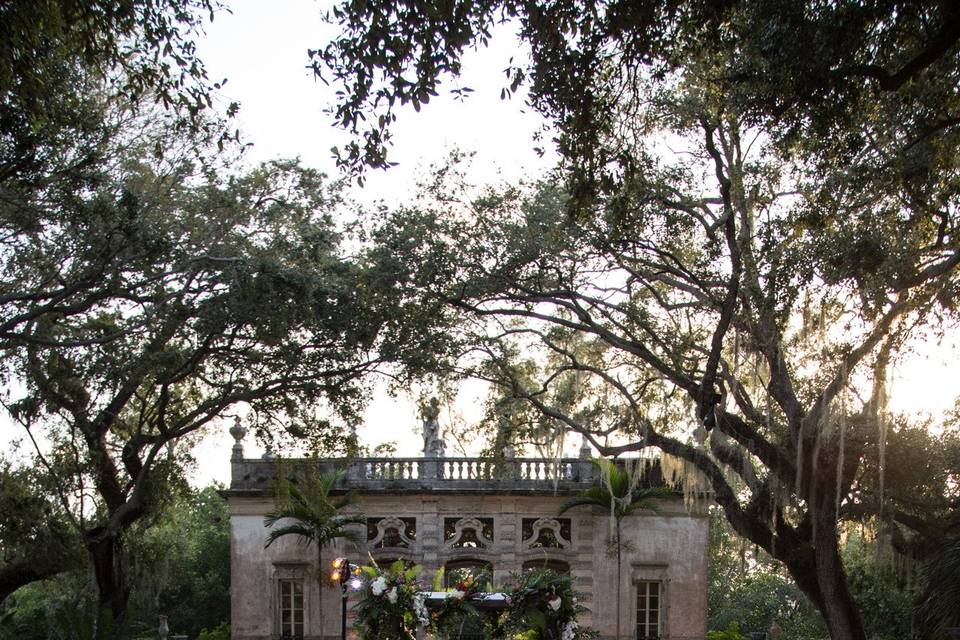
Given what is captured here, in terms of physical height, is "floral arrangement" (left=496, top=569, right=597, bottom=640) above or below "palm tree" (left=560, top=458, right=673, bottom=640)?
below

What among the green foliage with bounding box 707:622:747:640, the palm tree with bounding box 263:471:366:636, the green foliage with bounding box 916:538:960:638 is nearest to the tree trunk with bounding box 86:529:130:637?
the palm tree with bounding box 263:471:366:636

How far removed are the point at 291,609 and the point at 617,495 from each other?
7011 millimetres

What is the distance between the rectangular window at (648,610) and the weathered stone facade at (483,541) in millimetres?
23

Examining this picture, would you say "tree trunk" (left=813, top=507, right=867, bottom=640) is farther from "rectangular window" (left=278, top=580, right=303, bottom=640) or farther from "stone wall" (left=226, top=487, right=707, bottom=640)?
"rectangular window" (left=278, top=580, right=303, bottom=640)

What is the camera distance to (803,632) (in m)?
27.1

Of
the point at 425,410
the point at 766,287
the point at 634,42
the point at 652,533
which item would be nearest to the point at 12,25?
the point at 634,42

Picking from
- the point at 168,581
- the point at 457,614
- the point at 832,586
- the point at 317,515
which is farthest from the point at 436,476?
the point at 832,586

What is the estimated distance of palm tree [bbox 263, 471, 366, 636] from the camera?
23703mm

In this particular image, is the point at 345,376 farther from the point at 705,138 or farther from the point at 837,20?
the point at 837,20

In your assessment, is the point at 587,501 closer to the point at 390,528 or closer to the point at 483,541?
the point at 483,541

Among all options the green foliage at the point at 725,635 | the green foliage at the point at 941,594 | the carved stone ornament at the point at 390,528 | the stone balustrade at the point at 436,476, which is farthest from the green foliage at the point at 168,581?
the green foliage at the point at 725,635

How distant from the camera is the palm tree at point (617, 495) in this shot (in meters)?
23.8

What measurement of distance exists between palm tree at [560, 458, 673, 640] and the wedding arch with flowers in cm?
912

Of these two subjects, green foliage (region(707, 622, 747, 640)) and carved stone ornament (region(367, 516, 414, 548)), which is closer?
carved stone ornament (region(367, 516, 414, 548))
